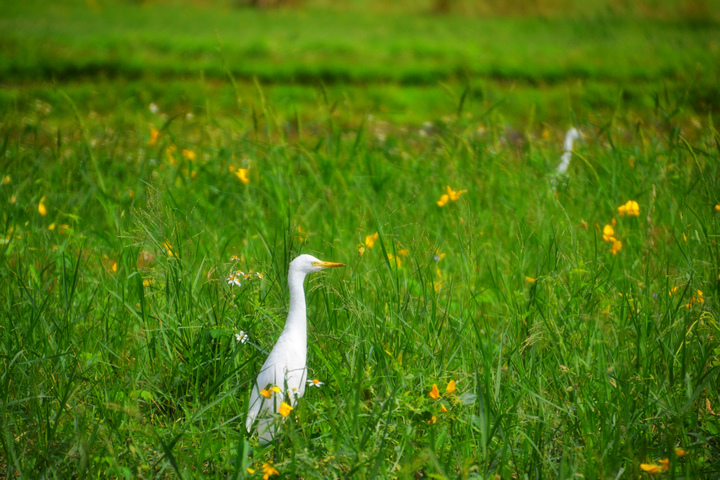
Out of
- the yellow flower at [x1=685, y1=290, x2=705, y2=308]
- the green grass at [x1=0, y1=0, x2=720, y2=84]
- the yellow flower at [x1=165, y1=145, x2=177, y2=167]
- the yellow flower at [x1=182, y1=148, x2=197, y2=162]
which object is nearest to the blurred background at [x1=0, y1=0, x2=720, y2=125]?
the green grass at [x1=0, y1=0, x2=720, y2=84]

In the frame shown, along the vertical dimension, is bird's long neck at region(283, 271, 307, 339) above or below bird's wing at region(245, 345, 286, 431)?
above

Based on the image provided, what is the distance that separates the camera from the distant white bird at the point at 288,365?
1573mm

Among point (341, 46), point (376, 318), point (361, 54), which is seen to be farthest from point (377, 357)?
point (341, 46)

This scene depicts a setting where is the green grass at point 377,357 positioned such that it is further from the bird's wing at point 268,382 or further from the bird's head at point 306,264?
the bird's head at point 306,264

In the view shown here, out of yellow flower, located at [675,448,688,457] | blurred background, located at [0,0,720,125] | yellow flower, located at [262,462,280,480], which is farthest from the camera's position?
blurred background, located at [0,0,720,125]

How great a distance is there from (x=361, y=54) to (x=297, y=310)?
28.0ft

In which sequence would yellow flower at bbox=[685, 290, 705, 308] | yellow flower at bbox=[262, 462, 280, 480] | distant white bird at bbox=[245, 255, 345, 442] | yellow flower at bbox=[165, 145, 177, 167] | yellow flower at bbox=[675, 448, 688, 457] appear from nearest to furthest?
1. yellow flower at bbox=[262, 462, 280, 480]
2. yellow flower at bbox=[675, 448, 688, 457]
3. distant white bird at bbox=[245, 255, 345, 442]
4. yellow flower at bbox=[685, 290, 705, 308]
5. yellow flower at bbox=[165, 145, 177, 167]

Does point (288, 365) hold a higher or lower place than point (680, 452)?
higher

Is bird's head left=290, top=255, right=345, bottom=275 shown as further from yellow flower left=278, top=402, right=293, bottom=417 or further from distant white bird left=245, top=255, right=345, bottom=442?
yellow flower left=278, top=402, right=293, bottom=417

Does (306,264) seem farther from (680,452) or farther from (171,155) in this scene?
(171,155)

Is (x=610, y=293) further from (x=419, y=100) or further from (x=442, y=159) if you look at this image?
(x=419, y=100)

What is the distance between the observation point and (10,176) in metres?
3.07

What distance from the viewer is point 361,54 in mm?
9617

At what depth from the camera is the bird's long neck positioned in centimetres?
160
